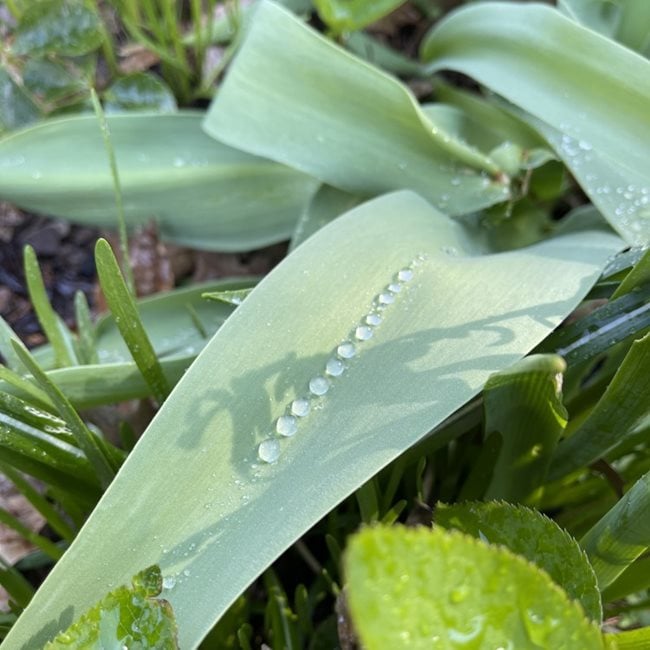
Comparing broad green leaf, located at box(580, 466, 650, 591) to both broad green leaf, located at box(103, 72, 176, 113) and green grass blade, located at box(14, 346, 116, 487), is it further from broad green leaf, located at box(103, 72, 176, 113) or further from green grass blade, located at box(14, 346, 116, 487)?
broad green leaf, located at box(103, 72, 176, 113)

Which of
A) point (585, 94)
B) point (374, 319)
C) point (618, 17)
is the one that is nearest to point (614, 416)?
point (374, 319)

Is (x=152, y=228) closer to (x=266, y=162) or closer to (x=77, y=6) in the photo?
(x=266, y=162)

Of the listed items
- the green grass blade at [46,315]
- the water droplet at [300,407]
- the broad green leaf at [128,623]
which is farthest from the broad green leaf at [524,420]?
the green grass blade at [46,315]

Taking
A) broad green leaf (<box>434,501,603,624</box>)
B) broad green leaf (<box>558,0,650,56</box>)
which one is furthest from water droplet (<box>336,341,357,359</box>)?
broad green leaf (<box>558,0,650,56</box>)

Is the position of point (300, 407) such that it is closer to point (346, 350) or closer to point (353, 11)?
point (346, 350)

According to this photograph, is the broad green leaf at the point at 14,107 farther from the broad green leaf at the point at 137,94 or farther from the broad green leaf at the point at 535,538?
the broad green leaf at the point at 535,538

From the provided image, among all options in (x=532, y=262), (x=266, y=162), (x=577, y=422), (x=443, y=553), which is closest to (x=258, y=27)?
(x=266, y=162)
